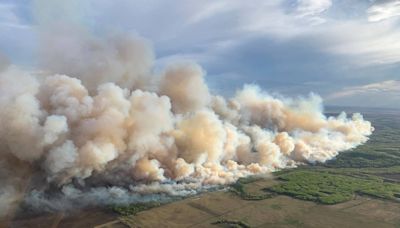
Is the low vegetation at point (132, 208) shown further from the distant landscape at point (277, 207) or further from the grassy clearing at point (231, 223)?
the grassy clearing at point (231, 223)

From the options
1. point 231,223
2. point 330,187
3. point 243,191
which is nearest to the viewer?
point 231,223

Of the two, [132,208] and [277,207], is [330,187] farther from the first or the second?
[132,208]

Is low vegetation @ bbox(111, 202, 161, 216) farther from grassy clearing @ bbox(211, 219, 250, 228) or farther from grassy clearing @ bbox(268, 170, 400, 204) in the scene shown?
grassy clearing @ bbox(268, 170, 400, 204)

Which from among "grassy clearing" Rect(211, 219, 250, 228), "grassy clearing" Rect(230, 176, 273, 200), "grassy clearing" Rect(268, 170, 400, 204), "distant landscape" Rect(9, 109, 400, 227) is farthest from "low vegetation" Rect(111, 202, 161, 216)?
"grassy clearing" Rect(268, 170, 400, 204)

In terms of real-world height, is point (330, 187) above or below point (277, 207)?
above

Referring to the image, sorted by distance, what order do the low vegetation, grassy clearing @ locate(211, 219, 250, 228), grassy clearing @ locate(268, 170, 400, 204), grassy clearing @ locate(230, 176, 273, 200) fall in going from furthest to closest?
grassy clearing @ locate(268, 170, 400, 204)
grassy clearing @ locate(230, 176, 273, 200)
the low vegetation
grassy clearing @ locate(211, 219, 250, 228)

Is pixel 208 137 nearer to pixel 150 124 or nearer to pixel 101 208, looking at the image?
pixel 150 124

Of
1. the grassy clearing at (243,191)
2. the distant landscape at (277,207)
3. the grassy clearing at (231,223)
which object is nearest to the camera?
the grassy clearing at (231,223)

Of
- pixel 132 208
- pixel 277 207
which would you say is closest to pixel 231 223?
pixel 277 207

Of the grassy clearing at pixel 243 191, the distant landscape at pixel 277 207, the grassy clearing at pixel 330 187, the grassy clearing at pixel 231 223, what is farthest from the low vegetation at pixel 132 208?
the grassy clearing at pixel 330 187

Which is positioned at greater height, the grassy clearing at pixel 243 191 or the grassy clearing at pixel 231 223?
the grassy clearing at pixel 243 191

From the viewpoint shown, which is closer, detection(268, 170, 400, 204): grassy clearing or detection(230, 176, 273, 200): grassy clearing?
detection(230, 176, 273, 200): grassy clearing
